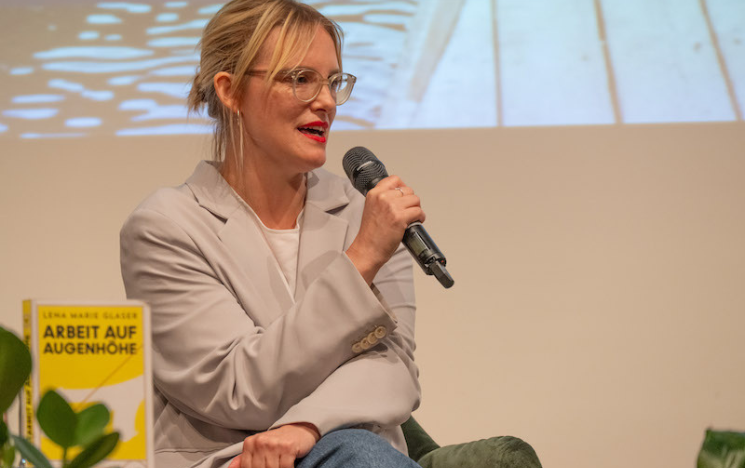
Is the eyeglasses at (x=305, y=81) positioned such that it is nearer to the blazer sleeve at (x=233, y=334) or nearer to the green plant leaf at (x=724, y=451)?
the blazer sleeve at (x=233, y=334)

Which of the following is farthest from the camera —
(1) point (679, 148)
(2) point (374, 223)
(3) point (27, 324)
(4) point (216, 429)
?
(1) point (679, 148)

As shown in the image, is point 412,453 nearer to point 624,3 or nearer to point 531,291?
point 531,291

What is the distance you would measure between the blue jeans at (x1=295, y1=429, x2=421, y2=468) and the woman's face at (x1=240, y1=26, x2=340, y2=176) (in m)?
0.53

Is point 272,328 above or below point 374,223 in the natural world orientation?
below

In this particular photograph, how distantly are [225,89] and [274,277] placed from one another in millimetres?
370

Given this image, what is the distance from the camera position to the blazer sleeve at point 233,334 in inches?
50.8

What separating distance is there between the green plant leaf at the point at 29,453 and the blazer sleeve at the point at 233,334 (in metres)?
0.76

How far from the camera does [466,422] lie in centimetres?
275

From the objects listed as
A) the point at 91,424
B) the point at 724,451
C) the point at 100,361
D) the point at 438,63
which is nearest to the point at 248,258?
the point at 100,361

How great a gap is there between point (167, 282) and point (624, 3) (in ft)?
6.41

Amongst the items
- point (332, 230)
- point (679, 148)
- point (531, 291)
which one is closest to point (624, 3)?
point (679, 148)

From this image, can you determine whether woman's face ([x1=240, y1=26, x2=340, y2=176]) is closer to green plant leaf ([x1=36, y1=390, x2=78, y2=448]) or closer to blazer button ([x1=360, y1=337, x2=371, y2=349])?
blazer button ([x1=360, y1=337, x2=371, y2=349])

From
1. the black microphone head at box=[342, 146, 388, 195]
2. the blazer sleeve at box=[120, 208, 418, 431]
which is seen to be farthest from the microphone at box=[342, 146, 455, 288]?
the blazer sleeve at box=[120, 208, 418, 431]

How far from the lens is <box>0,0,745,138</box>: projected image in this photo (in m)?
2.70
